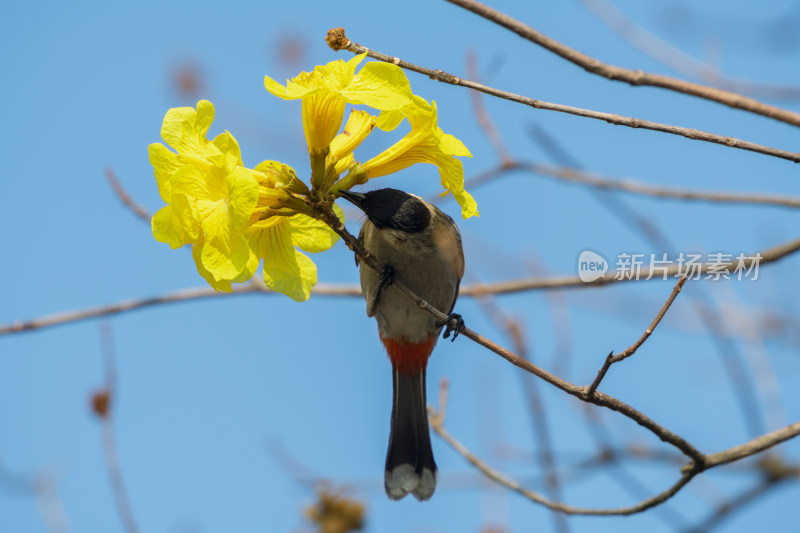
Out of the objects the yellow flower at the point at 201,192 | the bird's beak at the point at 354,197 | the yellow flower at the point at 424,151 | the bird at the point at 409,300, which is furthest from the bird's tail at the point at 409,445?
the yellow flower at the point at 201,192

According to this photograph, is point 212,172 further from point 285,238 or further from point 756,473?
point 756,473

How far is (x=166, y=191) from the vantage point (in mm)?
2916

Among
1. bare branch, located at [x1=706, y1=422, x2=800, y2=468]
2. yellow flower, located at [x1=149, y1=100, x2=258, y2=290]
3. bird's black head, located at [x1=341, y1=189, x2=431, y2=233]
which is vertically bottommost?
yellow flower, located at [x1=149, y1=100, x2=258, y2=290]

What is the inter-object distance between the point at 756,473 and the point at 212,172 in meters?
4.94

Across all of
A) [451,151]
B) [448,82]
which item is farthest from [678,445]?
[448,82]

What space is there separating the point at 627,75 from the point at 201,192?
5.23ft

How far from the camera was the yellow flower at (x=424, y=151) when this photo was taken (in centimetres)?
301

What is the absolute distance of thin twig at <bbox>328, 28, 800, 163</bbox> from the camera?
2.71 m

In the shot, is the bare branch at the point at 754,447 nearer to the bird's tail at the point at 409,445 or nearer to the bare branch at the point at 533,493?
the bare branch at the point at 533,493

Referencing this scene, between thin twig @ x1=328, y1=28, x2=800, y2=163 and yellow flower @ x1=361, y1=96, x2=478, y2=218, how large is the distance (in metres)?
0.13

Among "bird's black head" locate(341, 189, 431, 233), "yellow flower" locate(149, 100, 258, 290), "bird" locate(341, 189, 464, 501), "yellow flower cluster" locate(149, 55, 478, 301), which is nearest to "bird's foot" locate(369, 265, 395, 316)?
"bird" locate(341, 189, 464, 501)

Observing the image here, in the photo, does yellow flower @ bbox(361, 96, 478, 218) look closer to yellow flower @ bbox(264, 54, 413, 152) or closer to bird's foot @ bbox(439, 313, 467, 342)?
yellow flower @ bbox(264, 54, 413, 152)

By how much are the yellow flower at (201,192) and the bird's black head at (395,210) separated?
125cm

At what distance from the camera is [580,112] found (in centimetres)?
278
